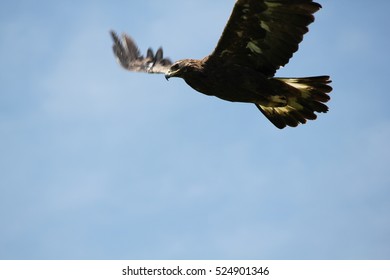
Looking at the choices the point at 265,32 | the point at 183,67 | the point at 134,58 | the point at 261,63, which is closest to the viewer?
the point at 265,32

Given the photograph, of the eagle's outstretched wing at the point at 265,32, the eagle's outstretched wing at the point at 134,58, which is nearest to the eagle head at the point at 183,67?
the eagle's outstretched wing at the point at 265,32

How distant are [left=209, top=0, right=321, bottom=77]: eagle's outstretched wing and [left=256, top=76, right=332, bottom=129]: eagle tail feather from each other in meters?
0.38

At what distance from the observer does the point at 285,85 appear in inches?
453

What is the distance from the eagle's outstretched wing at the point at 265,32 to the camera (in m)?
10.6

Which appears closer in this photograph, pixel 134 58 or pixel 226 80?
pixel 226 80

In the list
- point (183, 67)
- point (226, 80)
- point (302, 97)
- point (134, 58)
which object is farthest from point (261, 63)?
point (134, 58)

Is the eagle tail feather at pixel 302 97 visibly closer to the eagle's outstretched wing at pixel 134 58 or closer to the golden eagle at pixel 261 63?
the golden eagle at pixel 261 63

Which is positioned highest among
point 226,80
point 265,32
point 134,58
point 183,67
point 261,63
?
point 134,58

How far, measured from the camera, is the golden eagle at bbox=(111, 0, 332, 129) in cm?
1066

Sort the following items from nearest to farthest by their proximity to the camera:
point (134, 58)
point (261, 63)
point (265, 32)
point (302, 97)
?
1. point (265, 32)
2. point (261, 63)
3. point (302, 97)
4. point (134, 58)

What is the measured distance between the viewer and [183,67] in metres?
11.2

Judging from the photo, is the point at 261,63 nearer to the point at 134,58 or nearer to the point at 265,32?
the point at 265,32

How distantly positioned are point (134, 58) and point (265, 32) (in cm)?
388
